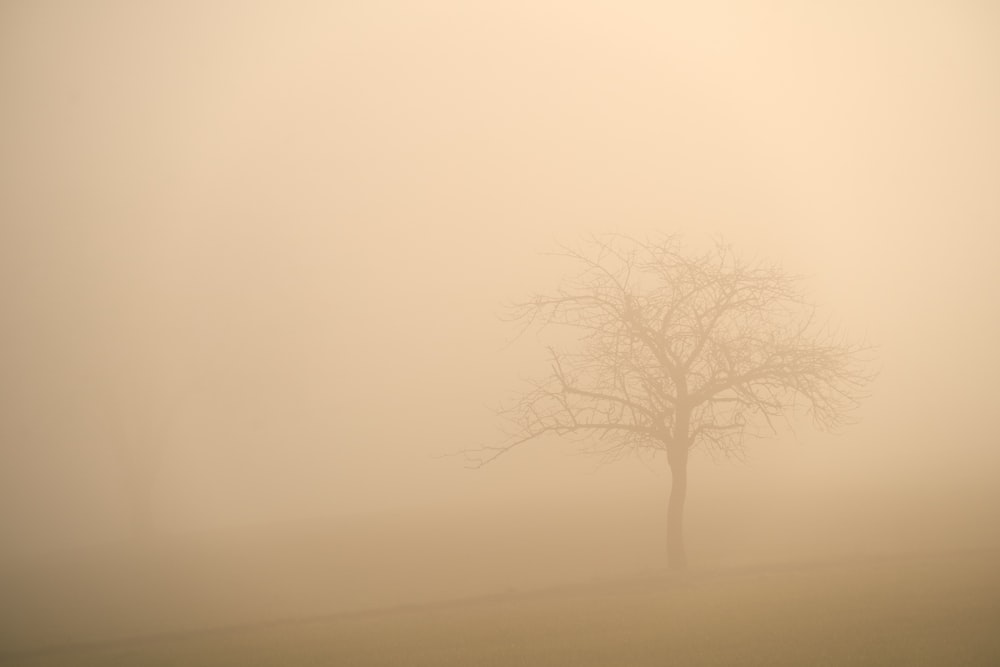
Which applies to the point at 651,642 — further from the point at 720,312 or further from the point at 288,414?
the point at 288,414

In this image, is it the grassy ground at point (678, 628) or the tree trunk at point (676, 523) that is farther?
the tree trunk at point (676, 523)

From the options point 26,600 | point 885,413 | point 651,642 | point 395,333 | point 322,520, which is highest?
point 395,333

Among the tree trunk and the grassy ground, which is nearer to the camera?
the grassy ground

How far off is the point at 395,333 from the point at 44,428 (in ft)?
234

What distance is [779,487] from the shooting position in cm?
4891

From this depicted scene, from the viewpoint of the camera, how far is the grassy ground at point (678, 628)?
15.6 m

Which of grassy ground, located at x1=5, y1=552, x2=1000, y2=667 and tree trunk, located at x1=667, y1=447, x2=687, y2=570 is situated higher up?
tree trunk, located at x1=667, y1=447, x2=687, y2=570

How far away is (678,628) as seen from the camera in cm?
1797

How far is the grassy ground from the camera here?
15617 millimetres

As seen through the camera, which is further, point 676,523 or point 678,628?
point 676,523

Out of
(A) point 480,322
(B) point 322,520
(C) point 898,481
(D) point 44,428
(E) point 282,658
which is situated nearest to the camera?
(E) point 282,658

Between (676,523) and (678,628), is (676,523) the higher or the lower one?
the higher one

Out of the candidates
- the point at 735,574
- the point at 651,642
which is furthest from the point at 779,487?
the point at 651,642

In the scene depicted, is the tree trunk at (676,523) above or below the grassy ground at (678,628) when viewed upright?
→ above
